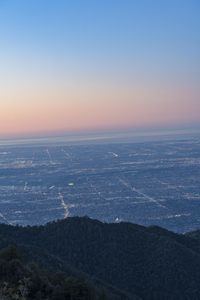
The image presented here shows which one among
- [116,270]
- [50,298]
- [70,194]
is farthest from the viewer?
[70,194]

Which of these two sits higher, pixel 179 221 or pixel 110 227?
pixel 110 227

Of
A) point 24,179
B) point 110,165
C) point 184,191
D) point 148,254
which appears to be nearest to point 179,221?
point 184,191

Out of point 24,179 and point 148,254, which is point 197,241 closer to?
point 148,254

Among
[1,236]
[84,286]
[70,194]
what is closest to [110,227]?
[1,236]

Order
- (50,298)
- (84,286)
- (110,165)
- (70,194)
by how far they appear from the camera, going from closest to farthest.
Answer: (50,298) < (84,286) < (70,194) < (110,165)

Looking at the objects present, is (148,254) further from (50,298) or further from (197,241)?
(50,298)

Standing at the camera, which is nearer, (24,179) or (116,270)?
(116,270)
